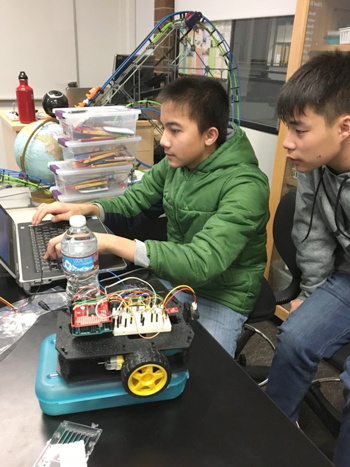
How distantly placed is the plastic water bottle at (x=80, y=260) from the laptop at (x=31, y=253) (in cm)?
9

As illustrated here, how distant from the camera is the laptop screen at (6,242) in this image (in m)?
0.97

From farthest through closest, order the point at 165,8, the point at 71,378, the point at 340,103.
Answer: the point at 165,8
the point at 340,103
the point at 71,378

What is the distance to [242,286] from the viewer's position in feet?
3.77

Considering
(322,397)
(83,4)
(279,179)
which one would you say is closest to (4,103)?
(83,4)

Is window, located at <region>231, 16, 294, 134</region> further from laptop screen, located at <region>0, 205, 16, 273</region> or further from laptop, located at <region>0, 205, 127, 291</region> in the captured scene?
laptop screen, located at <region>0, 205, 16, 273</region>

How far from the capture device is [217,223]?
0.99 meters

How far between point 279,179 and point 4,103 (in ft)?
9.40

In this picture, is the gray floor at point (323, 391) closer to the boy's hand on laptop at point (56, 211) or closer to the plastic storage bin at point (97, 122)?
the boy's hand on laptop at point (56, 211)

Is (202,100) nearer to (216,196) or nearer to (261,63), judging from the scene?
(216,196)

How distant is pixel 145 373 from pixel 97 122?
1.15 meters

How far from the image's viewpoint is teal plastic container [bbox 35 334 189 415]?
59 centimetres

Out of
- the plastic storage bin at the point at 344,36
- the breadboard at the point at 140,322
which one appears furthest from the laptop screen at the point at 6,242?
the plastic storage bin at the point at 344,36

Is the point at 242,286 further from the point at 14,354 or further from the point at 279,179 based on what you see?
the point at 279,179

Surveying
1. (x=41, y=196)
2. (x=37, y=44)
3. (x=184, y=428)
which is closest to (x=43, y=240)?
(x=41, y=196)
